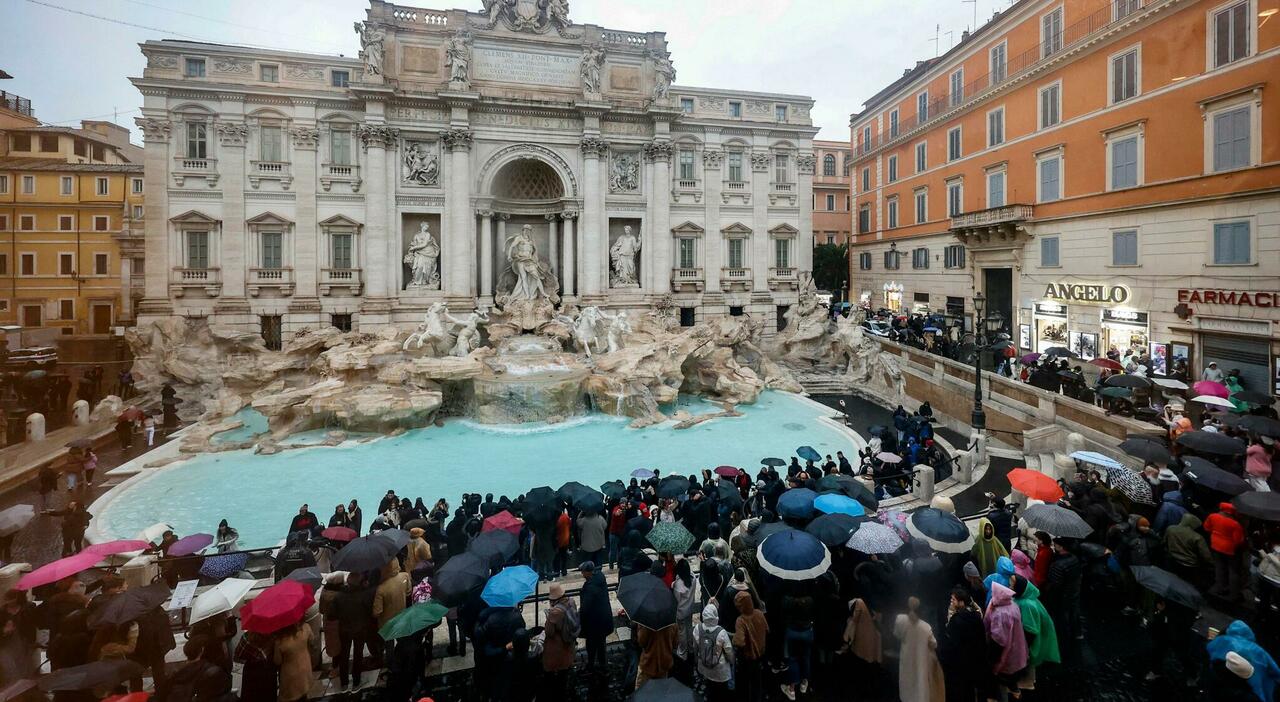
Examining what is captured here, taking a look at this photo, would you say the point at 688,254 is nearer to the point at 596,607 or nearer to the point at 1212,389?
the point at 1212,389

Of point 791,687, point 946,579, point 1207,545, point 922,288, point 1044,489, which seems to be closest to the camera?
point 791,687

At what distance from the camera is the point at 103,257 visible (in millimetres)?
25641

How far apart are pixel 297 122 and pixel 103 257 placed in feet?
35.7

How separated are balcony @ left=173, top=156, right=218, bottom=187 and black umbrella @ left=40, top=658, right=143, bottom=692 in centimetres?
2604

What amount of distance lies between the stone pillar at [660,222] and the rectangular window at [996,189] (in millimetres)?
14671

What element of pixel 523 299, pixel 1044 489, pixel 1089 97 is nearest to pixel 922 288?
pixel 1089 97

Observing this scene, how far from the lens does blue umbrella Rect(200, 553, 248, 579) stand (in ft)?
23.8

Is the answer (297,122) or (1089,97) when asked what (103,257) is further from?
(1089,97)

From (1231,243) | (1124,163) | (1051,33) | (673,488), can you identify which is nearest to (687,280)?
(1124,163)

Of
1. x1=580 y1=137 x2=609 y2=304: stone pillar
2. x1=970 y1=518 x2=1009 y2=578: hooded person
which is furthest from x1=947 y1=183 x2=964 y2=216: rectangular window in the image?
x1=970 y1=518 x2=1009 y2=578: hooded person

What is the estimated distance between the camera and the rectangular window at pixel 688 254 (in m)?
30.0

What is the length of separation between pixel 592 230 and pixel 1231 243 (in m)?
22.5

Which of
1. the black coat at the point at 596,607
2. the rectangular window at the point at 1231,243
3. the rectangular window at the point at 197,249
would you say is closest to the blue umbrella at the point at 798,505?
the black coat at the point at 596,607

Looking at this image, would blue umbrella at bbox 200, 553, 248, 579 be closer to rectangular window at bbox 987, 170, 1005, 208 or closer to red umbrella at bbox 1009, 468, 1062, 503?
red umbrella at bbox 1009, 468, 1062, 503
